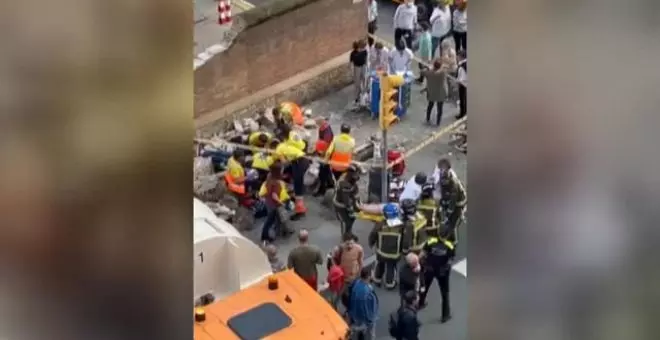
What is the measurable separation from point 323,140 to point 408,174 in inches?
37.4

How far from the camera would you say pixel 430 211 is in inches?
403

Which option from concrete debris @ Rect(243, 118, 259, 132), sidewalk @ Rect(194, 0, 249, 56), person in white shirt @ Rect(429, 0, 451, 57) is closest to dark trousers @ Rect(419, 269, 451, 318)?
concrete debris @ Rect(243, 118, 259, 132)

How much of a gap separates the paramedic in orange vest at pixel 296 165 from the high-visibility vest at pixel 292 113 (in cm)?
100

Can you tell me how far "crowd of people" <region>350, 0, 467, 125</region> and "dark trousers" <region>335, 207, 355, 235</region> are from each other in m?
2.35

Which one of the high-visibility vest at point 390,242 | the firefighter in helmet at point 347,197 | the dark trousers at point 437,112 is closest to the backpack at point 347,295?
the high-visibility vest at point 390,242

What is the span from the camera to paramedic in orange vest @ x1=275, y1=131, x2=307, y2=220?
11.8 meters

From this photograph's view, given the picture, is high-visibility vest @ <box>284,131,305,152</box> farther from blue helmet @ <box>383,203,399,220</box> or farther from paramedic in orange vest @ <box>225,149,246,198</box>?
blue helmet @ <box>383,203,399,220</box>

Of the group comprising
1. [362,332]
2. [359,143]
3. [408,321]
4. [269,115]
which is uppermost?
[269,115]

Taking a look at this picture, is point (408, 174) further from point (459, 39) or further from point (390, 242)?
point (390, 242)

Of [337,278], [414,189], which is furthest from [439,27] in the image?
[337,278]
